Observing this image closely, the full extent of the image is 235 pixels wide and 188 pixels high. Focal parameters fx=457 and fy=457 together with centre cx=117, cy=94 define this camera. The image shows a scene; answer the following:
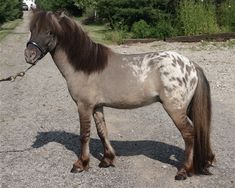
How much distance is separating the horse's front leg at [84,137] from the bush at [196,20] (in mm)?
15739

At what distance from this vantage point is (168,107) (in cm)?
493

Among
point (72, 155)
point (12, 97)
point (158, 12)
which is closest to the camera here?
point (72, 155)

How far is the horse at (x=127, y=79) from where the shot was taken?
4961mm

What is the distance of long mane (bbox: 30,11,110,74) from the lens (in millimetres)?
5070

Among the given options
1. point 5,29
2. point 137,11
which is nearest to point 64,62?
point 137,11

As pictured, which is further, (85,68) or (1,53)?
(1,53)

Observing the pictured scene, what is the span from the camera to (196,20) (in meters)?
20.4

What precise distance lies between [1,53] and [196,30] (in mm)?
8526

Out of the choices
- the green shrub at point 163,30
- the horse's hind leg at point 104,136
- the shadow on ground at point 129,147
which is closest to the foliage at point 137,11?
the green shrub at point 163,30

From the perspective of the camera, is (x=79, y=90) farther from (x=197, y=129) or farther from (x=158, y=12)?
(x=158, y=12)

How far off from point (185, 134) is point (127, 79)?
2.89ft

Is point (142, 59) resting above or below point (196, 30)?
above

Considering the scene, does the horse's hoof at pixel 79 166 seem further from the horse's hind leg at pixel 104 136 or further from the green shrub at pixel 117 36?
the green shrub at pixel 117 36

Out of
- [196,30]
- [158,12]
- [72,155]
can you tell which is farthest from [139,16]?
[72,155]
